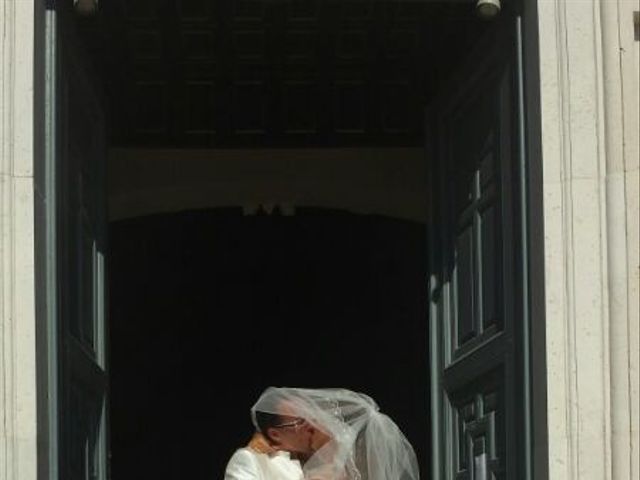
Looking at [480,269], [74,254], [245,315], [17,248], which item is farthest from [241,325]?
[17,248]

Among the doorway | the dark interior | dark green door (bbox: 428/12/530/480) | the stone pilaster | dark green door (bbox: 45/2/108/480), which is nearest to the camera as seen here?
the stone pilaster

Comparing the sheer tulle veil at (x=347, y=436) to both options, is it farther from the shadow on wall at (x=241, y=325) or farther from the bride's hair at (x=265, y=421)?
the shadow on wall at (x=241, y=325)

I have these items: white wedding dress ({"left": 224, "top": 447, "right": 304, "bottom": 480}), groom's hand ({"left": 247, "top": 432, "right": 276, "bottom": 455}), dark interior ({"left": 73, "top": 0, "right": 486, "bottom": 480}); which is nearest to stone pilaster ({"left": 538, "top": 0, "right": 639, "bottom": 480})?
white wedding dress ({"left": 224, "top": 447, "right": 304, "bottom": 480})

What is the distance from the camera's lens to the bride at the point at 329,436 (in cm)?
739

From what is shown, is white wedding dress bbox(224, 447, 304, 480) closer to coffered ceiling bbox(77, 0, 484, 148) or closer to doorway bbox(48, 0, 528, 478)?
doorway bbox(48, 0, 528, 478)

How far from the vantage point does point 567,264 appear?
20.9 ft

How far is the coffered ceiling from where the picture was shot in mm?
8070

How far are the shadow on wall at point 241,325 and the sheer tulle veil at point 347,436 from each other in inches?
151

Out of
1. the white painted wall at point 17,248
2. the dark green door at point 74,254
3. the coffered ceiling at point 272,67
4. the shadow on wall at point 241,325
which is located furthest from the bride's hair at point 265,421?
the shadow on wall at point 241,325

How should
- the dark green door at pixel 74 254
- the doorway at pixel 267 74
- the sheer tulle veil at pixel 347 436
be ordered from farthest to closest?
1. the doorway at pixel 267 74
2. the sheer tulle veil at pixel 347 436
3. the dark green door at pixel 74 254

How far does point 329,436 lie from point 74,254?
4.05 ft

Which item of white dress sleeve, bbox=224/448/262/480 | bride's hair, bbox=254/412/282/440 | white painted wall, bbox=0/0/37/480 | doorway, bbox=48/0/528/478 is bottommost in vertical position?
white dress sleeve, bbox=224/448/262/480

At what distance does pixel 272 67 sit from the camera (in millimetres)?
8695

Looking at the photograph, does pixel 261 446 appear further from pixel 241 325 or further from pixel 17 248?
pixel 241 325
